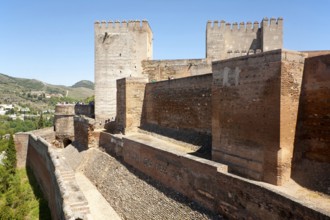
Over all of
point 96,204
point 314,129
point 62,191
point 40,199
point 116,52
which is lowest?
point 40,199

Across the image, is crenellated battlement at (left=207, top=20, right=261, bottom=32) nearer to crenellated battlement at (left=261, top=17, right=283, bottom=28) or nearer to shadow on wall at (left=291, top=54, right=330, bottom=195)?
crenellated battlement at (left=261, top=17, right=283, bottom=28)

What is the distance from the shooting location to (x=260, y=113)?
579cm

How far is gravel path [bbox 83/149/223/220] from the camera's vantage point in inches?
265

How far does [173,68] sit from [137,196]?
10.3 meters

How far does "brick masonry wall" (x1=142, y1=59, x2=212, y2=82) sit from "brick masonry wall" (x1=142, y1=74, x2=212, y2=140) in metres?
4.02

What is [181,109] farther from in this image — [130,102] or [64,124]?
[64,124]

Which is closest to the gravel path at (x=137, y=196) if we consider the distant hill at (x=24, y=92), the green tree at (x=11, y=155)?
the green tree at (x=11, y=155)

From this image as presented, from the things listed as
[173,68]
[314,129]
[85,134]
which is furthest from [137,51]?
[314,129]

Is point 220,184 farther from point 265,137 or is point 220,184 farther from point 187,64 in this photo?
point 187,64

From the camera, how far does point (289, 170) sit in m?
5.53

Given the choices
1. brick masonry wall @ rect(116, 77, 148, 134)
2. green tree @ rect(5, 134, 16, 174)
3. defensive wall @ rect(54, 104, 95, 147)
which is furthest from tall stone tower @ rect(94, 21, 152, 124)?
green tree @ rect(5, 134, 16, 174)

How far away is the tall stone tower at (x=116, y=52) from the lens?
54.9 feet

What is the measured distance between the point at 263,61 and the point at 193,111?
452cm

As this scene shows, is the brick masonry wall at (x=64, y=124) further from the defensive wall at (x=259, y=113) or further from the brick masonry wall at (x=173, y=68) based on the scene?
the defensive wall at (x=259, y=113)
